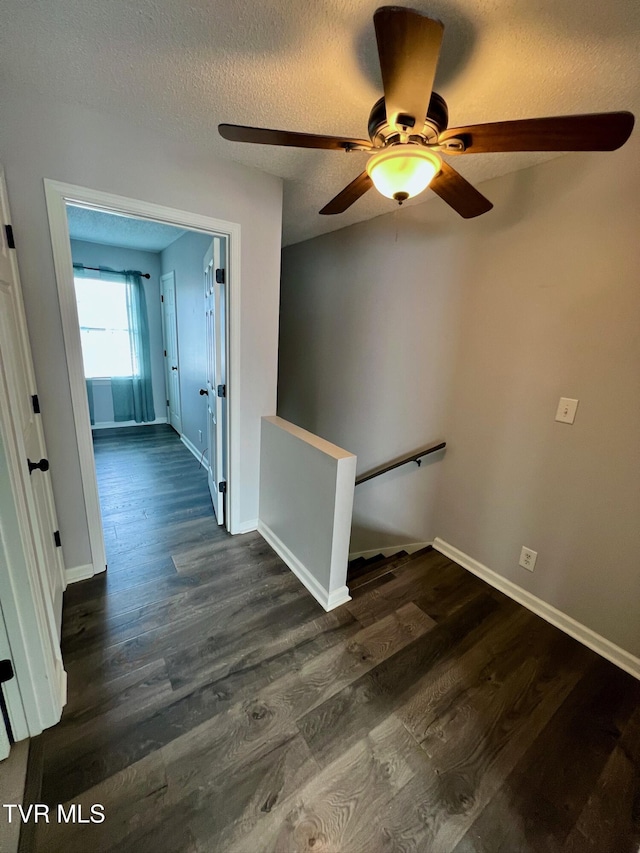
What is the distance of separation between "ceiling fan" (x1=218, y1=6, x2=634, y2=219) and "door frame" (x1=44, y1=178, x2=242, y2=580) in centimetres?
85

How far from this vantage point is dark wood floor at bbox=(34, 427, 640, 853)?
98 centimetres

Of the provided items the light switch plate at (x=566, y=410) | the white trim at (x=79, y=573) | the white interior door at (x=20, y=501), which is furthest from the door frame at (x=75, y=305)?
the light switch plate at (x=566, y=410)

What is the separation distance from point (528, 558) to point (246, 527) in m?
1.79

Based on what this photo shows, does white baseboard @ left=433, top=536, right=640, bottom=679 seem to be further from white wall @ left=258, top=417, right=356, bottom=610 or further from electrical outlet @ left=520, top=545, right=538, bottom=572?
white wall @ left=258, top=417, right=356, bottom=610

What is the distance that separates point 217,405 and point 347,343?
1.32 metres

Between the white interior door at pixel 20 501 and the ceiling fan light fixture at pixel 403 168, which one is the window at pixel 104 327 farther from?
the ceiling fan light fixture at pixel 403 168

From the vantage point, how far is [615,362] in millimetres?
1471

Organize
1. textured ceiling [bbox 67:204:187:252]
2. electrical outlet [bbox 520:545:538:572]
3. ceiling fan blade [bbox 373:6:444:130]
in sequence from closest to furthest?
ceiling fan blade [bbox 373:6:444:130] → electrical outlet [bbox 520:545:538:572] → textured ceiling [bbox 67:204:187:252]

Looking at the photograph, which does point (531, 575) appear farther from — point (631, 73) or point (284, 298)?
point (284, 298)

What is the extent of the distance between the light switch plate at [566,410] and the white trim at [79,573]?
8.77 feet

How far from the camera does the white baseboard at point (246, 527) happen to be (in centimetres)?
235

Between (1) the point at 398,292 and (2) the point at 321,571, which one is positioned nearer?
(2) the point at 321,571

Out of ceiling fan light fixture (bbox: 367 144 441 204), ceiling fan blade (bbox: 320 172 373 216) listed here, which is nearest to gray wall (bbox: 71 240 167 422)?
ceiling fan blade (bbox: 320 172 373 216)

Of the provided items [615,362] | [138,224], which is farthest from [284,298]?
[615,362]
